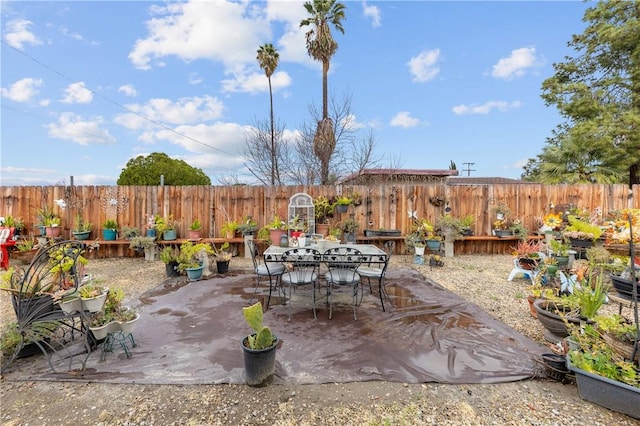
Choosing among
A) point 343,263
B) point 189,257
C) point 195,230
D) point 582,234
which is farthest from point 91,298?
point 582,234

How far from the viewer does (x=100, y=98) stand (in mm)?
9617

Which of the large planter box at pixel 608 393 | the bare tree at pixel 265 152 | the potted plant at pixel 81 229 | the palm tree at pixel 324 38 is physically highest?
the palm tree at pixel 324 38

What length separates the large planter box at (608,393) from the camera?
1.78 m

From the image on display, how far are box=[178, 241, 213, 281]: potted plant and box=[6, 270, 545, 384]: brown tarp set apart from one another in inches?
37.4

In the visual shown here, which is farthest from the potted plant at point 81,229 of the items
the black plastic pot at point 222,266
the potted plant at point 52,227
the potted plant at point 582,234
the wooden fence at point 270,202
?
the potted plant at point 582,234

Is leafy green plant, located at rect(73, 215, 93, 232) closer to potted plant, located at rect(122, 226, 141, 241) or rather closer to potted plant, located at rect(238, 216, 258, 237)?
potted plant, located at rect(122, 226, 141, 241)

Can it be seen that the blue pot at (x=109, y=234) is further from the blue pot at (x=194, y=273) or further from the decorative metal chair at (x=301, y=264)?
the decorative metal chair at (x=301, y=264)

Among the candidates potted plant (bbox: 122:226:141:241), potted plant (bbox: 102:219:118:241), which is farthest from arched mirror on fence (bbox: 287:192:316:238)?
potted plant (bbox: 102:219:118:241)

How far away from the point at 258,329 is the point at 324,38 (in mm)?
10032

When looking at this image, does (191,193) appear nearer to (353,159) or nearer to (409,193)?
(409,193)

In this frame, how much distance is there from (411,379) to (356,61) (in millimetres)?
9715

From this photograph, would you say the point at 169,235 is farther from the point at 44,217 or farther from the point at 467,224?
the point at 467,224

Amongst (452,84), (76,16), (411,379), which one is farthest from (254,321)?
(452,84)

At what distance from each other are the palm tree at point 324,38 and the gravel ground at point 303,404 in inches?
350
